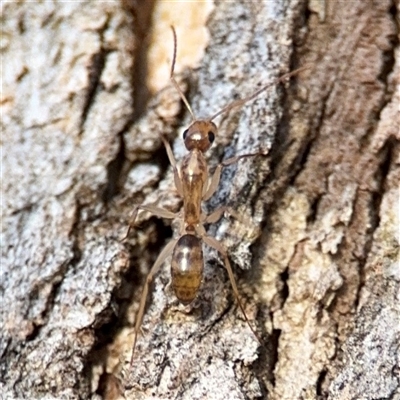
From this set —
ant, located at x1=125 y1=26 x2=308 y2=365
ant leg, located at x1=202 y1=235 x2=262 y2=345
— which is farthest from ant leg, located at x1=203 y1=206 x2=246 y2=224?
ant leg, located at x1=202 y1=235 x2=262 y2=345

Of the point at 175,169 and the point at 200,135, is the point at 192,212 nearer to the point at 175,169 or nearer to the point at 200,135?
the point at 175,169

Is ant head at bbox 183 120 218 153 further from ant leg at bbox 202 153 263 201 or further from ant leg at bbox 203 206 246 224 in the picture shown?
ant leg at bbox 203 206 246 224

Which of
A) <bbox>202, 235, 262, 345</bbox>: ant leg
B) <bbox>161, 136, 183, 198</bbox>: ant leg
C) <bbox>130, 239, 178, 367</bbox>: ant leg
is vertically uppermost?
<bbox>161, 136, 183, 198</bbox>: ant leg

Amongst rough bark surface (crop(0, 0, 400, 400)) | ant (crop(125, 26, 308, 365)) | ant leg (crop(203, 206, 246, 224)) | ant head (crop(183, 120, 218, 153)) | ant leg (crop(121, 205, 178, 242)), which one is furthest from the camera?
ant head (crop(183, 120, 218, 153))

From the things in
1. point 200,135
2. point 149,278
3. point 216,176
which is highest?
point 200,135

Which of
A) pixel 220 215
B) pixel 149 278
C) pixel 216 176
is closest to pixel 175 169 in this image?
pixel 216 176

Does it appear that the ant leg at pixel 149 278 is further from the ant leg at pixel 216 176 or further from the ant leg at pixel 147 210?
the ant leg at pixel 216 176
